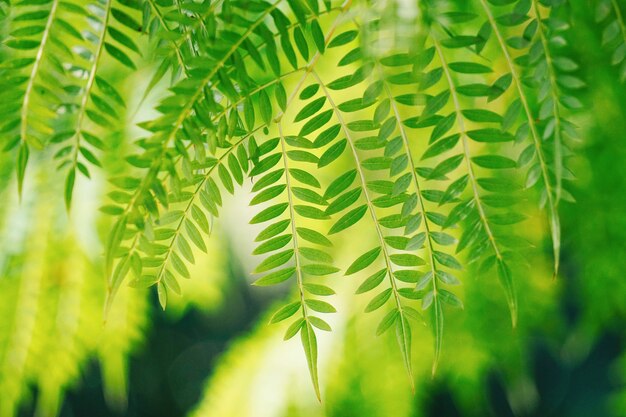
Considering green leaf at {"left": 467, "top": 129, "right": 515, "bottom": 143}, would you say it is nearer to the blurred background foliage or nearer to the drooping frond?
the drooping frond

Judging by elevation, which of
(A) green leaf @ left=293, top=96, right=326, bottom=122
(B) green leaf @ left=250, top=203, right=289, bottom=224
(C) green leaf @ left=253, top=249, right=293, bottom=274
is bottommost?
(C) green leaf @ left=253, top=249, right=293, bottom=274

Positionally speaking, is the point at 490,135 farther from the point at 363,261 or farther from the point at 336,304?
the point at 336,304

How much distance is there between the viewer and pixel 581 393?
2.06 meters

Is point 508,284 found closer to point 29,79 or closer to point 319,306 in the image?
point 319,306

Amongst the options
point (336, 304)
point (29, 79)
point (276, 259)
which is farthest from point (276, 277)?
point (336, 304)

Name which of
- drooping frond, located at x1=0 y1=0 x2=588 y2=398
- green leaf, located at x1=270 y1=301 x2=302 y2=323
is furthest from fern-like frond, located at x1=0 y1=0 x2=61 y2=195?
green leaf, located at x1=270 y1=301 x2=302 y2=323

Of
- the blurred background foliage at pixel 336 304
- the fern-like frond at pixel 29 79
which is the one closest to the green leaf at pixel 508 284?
the fern-like frond at pixel 29 79

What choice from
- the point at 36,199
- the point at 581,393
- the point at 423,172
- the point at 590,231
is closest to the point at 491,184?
the point at 423,172

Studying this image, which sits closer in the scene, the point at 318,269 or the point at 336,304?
the point at 318,269

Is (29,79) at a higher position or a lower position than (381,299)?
higher

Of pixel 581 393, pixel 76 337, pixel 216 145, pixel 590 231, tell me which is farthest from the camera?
pixel 581 393

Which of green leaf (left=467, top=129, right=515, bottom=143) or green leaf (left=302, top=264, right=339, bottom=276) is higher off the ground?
green leaf (left=467, top=129, right=515, bottom=143)

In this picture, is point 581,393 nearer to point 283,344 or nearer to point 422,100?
point 283,344

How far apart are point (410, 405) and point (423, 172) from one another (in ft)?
2.16
